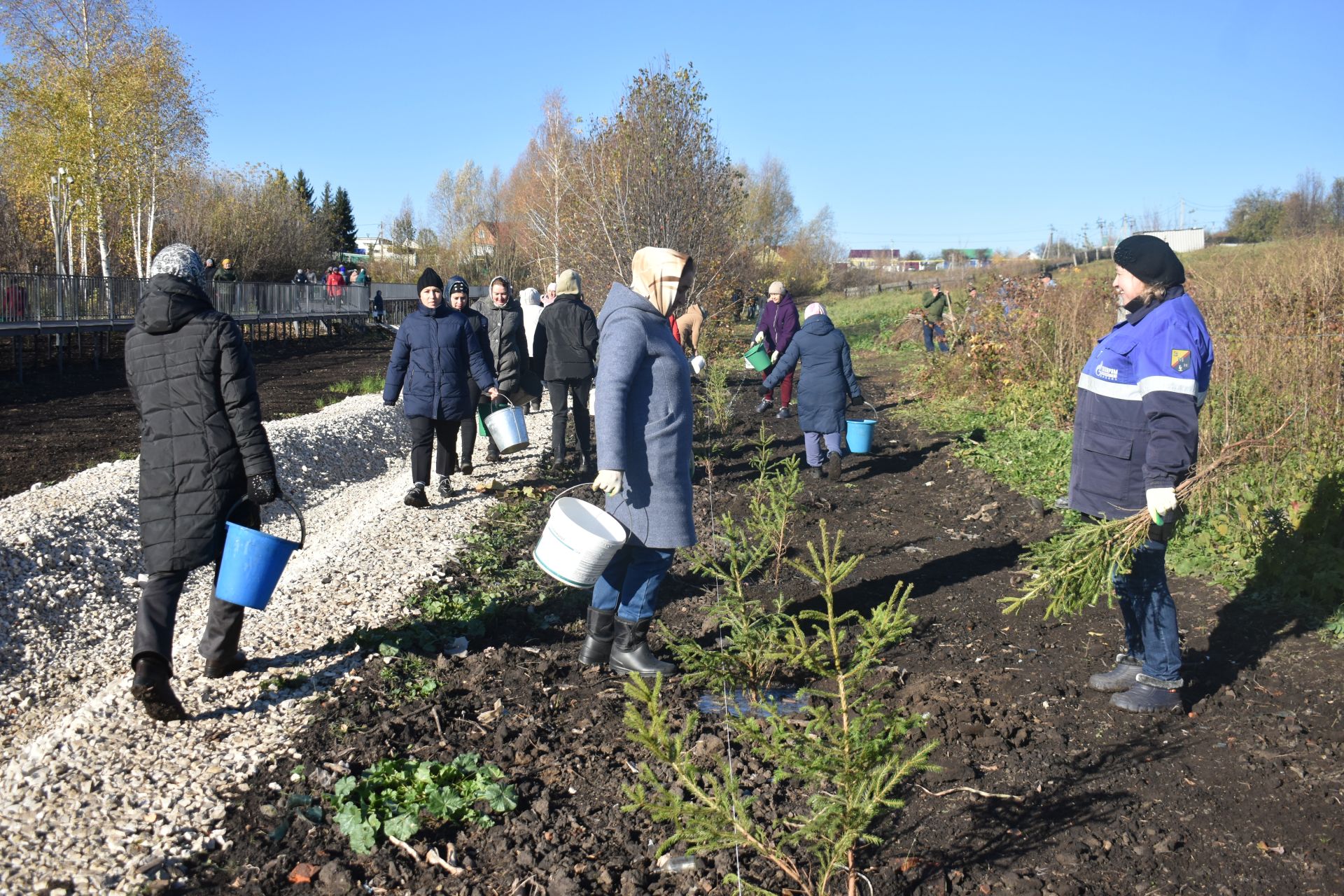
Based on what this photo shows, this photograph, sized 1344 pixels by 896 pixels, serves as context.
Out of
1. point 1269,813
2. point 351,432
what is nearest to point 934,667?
point 1269,813

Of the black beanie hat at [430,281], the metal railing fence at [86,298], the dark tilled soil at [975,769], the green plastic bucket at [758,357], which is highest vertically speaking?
the metal railing fence at [86,298]

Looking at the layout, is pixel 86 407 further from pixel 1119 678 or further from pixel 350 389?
pixel 1119 678

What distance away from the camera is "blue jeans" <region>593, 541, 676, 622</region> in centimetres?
423

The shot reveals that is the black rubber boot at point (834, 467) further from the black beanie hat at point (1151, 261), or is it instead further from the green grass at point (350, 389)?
the green grass at point (350, 389)

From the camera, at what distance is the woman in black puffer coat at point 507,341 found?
31.0 feet

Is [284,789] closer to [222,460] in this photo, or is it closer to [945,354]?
[222,460]

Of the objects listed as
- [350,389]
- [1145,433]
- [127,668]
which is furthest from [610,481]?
[350,389]

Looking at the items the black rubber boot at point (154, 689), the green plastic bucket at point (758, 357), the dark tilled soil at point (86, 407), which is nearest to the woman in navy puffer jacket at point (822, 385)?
the green plastic bucket at point (758, 357)

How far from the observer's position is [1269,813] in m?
3.12

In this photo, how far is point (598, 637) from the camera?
4.41 meters

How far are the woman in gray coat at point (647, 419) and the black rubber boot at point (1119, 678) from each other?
176cm

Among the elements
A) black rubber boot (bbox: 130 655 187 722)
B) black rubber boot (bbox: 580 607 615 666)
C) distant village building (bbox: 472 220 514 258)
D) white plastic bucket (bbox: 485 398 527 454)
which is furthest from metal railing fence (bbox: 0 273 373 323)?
distant village building (bbox: 472 220 514 258)

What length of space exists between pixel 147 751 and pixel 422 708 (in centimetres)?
97

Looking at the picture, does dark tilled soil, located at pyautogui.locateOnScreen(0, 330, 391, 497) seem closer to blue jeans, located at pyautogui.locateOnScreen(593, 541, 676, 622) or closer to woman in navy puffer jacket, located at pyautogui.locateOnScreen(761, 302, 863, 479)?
blue jeans, located at pyautogui.locateOnScreen(593, 541, 676, 622)
